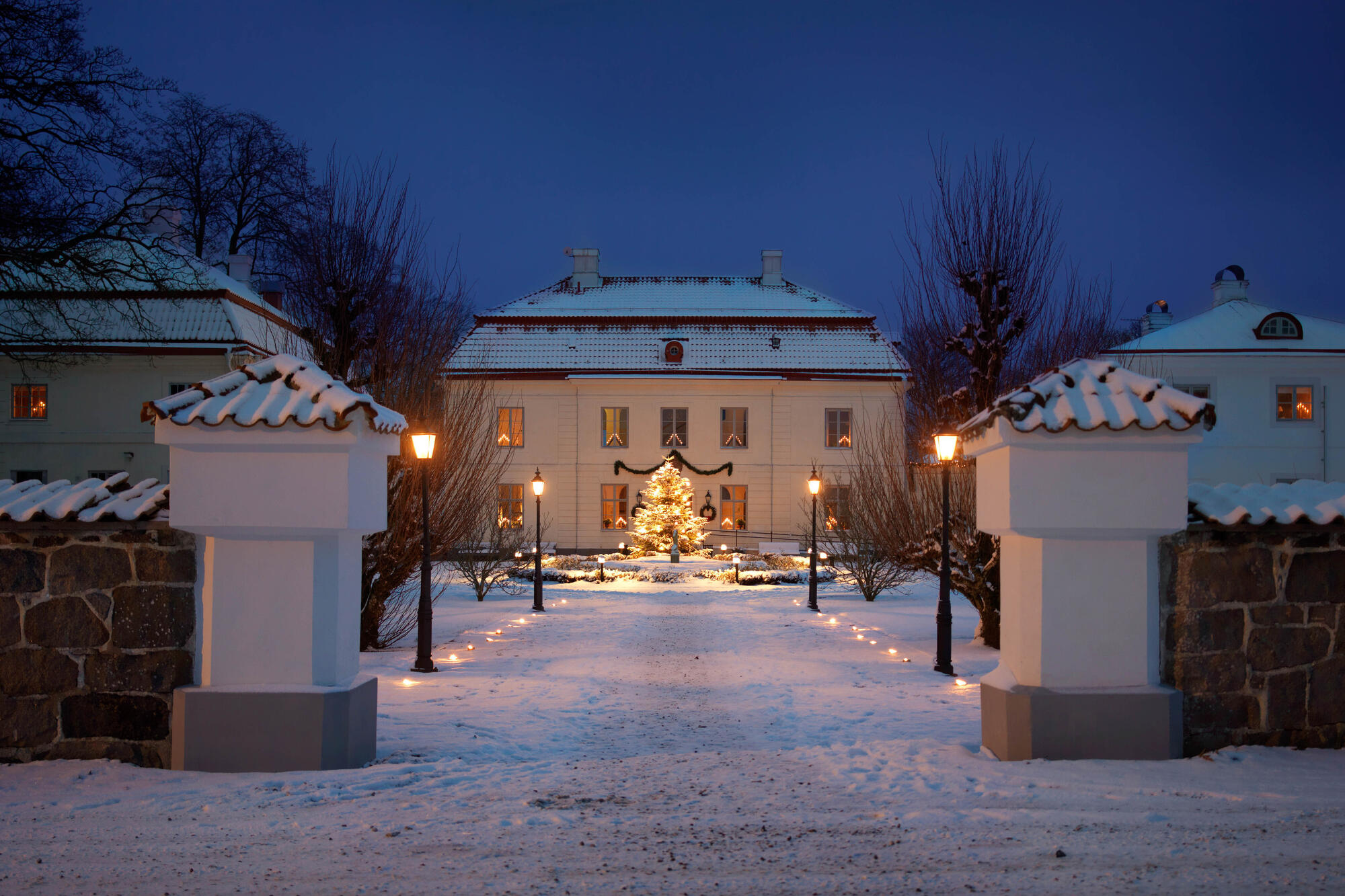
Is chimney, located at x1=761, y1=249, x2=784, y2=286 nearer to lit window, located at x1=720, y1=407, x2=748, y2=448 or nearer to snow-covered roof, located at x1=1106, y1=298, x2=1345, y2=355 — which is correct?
lit window, located at x1=720, y1=407, x2=748, y2=448

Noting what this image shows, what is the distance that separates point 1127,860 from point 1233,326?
31837mm

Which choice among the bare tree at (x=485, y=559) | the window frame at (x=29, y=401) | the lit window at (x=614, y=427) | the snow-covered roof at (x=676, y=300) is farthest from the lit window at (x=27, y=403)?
the lit window at (x=614, y=427)

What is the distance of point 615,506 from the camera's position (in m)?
32.8

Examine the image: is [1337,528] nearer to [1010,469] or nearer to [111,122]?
[1010,469]

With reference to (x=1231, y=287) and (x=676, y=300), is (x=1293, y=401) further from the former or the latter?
(x=676, y=300)

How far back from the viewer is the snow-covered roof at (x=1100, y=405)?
514 cm

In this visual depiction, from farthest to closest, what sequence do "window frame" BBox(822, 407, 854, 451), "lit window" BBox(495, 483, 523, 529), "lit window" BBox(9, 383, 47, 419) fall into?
"window frame" BBox(822, 407, 854, 451), "lit window" BBox(495, 483, 523, 529), "lit window" BBox(9, 383, 47, 419)

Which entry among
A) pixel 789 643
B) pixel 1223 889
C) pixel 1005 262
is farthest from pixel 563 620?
pixel 1223 889

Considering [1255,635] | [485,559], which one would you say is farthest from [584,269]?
[1255,635]

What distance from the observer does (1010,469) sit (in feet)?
17.2

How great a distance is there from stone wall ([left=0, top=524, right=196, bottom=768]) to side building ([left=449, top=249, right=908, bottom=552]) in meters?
26.9

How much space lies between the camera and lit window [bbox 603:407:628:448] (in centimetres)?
3291

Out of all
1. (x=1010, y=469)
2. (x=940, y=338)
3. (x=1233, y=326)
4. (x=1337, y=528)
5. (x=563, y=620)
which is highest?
(x=1233, y=326)

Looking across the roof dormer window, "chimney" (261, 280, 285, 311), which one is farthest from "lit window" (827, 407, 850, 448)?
"chimney" (261, 280, 285, 311)
